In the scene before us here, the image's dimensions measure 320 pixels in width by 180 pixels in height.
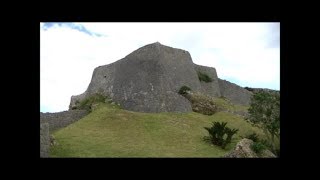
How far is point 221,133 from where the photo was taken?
21.9 metres

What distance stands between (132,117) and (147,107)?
3.10 metres

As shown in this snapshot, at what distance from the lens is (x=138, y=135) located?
72.9ft

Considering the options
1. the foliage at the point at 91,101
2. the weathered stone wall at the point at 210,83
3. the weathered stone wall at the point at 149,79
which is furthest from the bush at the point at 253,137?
the weathered stone wall at the point at 210,83

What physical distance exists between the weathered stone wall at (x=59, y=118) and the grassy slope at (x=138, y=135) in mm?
1305

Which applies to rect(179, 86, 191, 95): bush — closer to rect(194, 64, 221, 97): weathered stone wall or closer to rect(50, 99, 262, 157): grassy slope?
rect(50, 99, 262, 157): grassy slope

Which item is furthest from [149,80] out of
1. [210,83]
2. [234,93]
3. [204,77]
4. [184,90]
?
[234,93]

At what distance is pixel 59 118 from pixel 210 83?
1937cm

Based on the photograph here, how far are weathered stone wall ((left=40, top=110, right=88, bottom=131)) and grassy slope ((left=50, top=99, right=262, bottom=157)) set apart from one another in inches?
Answer: 51.4

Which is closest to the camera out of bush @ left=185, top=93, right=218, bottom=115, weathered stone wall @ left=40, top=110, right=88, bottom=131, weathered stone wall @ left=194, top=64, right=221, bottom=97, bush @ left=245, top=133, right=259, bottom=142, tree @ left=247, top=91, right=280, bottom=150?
tree @ left=247, top=91, right=280, bottom=150

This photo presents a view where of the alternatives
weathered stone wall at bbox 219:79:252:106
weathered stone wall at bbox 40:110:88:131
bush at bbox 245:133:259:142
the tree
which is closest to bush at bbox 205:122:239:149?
bush at bbox 245:133:259:142

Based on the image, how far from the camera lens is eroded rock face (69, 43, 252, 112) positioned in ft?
94.7

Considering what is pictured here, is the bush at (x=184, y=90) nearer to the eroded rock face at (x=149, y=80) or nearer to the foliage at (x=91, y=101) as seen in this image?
the eroded rock face at (x=149, y=80)

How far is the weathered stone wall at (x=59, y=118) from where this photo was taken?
82.4 ft
